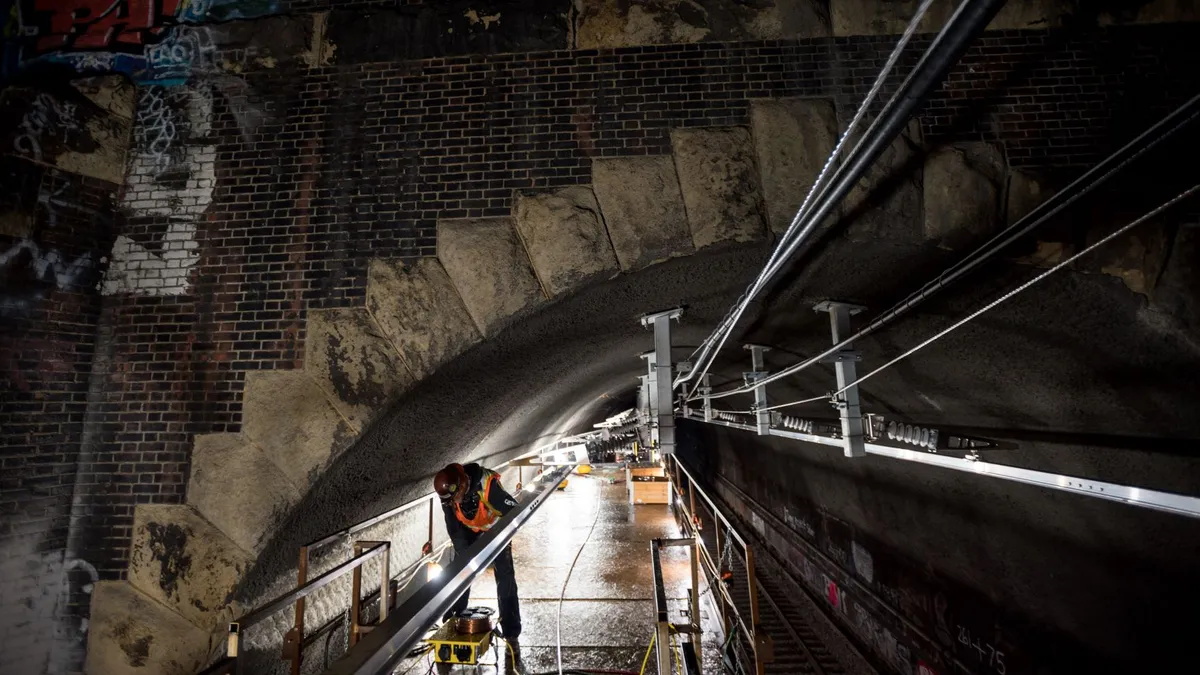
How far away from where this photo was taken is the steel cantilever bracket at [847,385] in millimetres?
3646

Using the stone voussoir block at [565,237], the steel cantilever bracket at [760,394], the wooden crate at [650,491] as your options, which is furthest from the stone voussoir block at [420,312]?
the wooden crate at [650,491]

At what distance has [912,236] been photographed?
3.48m

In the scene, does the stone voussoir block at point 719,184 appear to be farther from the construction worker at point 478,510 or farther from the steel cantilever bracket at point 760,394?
the construction worker at point 478,510

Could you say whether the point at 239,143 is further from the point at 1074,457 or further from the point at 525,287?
the point at 1074,457

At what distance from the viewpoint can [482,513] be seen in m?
5.18

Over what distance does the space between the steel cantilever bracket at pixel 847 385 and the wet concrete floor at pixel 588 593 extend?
3046 mm

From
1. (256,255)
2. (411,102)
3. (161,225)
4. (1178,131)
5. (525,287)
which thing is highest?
(411,102)

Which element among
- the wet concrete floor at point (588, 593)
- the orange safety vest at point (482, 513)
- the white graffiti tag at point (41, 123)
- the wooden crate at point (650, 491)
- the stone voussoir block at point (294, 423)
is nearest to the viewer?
the stone voussoir block at point (294, 423)

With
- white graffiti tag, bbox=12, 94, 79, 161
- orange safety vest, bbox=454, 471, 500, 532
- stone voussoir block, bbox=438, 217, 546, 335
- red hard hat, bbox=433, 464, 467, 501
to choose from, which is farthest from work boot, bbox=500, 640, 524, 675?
white graffiti tag, bbox=12, 94, 79, 161

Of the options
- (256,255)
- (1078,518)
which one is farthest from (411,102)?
(1078,518)

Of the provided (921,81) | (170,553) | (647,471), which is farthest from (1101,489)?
(647,471)

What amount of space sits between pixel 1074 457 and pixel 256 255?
622 centimetres

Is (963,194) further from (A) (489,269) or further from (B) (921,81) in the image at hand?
(A) (489,269)

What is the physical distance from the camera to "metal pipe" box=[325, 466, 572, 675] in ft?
4.31
